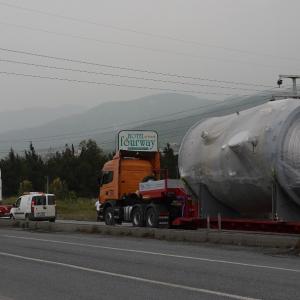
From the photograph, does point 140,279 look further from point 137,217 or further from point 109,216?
point 109,216

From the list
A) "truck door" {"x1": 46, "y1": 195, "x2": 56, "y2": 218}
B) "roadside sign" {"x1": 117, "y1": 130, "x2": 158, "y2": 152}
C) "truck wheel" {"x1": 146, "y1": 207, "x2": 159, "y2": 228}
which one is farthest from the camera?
"truck door" {"x1": 46, "y1": 195, "x2": 56, "y2": 218}

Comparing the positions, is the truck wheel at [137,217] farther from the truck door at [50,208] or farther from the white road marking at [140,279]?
the truck door at [50,208]

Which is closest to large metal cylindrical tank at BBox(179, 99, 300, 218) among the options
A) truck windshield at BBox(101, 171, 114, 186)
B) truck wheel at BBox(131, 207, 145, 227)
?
truck wheel at BBox(131, 207, 145, 227)

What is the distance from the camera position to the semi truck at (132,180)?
25.2 m

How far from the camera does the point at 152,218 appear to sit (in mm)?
24406

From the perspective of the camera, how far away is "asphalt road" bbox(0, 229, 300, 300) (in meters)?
9.24

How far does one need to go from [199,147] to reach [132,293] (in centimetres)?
1281

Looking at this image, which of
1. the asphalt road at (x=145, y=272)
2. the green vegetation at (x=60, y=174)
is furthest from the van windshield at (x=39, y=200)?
the green vegetation at (x=60, y=174)

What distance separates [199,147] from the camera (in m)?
21.7

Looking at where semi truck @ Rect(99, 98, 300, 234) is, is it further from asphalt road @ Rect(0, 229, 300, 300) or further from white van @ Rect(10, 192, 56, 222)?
white van @ Rect(10, 192, 56, 222)

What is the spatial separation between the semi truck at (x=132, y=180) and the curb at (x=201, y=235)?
255cm

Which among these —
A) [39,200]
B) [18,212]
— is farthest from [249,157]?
[18,212]

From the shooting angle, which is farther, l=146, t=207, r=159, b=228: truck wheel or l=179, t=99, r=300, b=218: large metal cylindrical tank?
l=146, t=207, r=159, b=228: truck wheel

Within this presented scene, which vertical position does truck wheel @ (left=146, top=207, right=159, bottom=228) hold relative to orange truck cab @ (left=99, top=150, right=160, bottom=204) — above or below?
below
